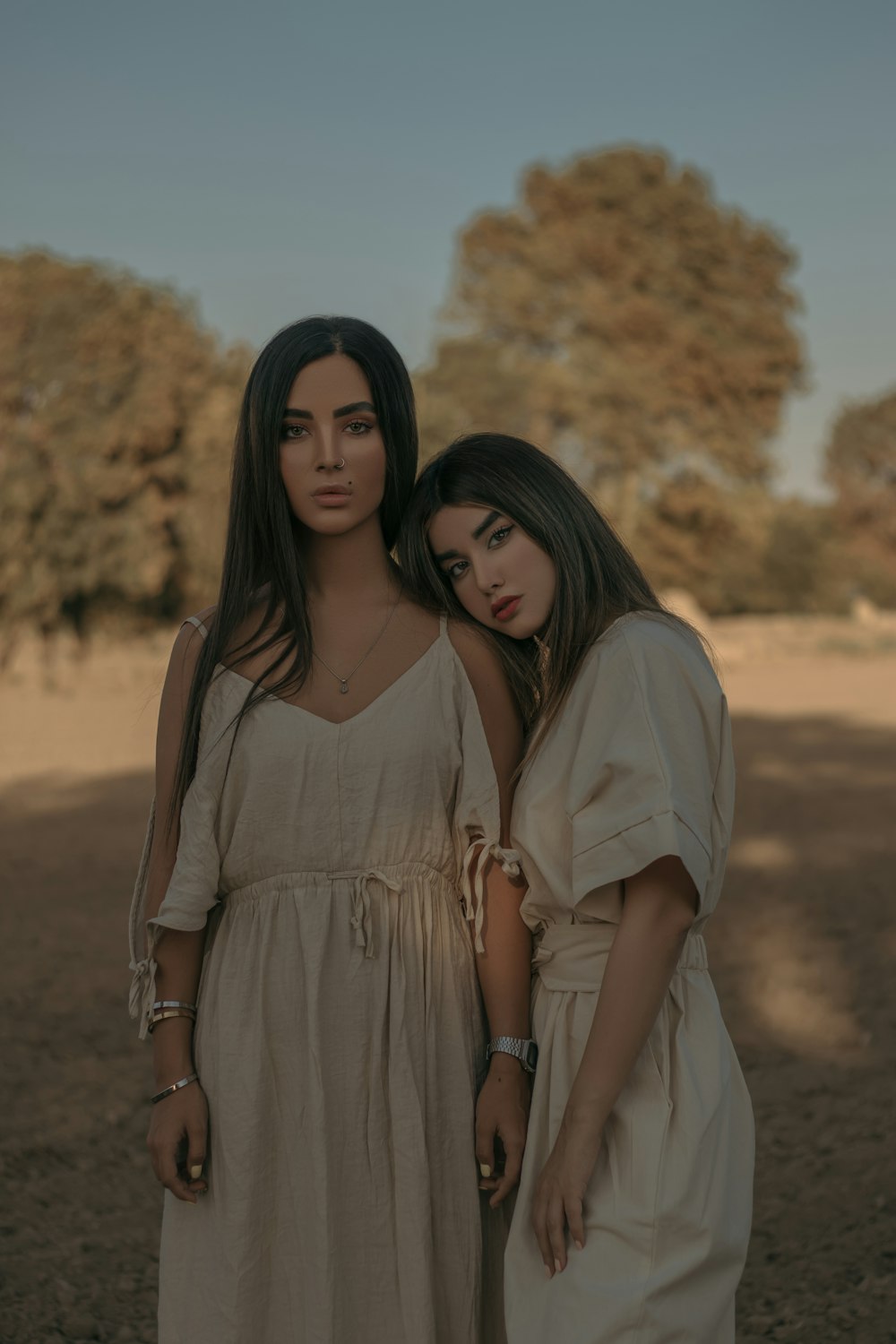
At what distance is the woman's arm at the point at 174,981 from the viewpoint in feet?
6.75

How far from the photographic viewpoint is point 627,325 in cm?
3319

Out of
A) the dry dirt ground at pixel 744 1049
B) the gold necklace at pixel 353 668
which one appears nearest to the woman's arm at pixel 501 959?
the gold necklace at pixel 353 668

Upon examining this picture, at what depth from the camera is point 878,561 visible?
5775 cm

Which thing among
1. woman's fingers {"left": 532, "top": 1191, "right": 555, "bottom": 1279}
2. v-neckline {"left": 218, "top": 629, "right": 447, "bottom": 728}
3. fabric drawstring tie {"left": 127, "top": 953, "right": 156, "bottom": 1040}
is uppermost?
v-neckline {"left": 218, "top": 629, "right": 447, "bottom": 728}

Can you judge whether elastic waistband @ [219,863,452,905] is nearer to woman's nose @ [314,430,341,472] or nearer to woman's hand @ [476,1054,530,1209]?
woman's hand @ [476,1054,530,1209]

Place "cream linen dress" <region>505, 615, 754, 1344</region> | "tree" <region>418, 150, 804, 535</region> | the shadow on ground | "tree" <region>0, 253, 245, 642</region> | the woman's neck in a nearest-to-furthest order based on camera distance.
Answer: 1. "cream linen dress" <region>505, 615, 754, 1344</region>
2. the woman's neck
3. the shadow on ground
4. "tree" <region>0, 253, 245, 642</region>
5. "tree" <region>418, 150, 804, 535</region>

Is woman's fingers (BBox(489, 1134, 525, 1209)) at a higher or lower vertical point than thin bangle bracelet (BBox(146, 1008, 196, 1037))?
lower

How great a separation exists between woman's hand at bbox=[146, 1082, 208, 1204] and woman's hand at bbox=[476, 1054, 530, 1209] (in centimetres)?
41

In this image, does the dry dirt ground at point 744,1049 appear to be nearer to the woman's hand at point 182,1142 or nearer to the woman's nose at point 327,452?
the woman's nose at point 327,452

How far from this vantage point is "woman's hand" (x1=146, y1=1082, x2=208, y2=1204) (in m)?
2.04

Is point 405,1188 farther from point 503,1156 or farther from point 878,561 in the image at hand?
point 878,561

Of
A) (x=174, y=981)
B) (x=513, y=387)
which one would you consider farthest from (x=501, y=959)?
(x=513, y=387)

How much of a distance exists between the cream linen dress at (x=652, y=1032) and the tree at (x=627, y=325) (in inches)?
1120

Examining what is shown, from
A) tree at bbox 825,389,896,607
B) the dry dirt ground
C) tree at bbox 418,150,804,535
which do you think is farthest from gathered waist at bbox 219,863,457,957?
tree at bbox 825,389,896,607
